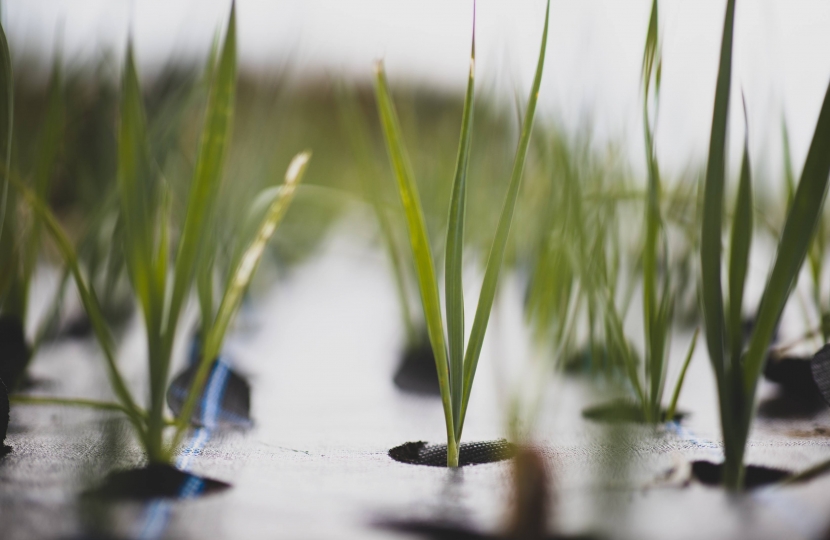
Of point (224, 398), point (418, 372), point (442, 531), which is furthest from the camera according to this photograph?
point (418, 372)

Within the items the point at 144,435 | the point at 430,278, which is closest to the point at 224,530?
the point at 144,435

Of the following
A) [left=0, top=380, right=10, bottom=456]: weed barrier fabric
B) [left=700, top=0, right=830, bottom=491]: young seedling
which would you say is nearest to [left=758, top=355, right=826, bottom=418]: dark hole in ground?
[left=700, top=0, right=830, bottom=491]: young seedling

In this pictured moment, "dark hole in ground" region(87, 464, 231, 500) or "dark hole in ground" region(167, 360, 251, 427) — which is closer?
"dark hole in ground" region(87, 464, 231, 500)

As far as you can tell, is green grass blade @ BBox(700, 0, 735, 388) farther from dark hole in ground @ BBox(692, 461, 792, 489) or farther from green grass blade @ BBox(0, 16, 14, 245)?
green grass blade @ BBox(0, 16, 14, 245)

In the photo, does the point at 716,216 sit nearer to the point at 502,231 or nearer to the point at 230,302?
the point at 502,231

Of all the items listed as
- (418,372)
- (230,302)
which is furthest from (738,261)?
(418,372)

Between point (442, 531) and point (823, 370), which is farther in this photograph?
point (823, 370)

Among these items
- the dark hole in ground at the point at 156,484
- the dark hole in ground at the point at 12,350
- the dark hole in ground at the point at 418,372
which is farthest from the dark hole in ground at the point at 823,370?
the dark hole in ground at the point at 12,350

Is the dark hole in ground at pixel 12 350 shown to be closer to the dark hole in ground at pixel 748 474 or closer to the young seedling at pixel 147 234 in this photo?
the young seedling at pixel 147 234
